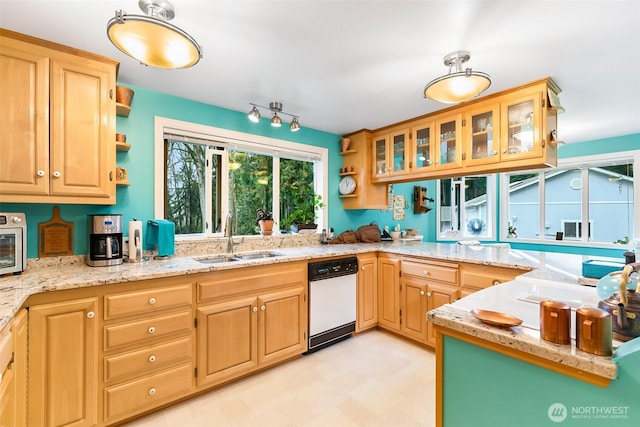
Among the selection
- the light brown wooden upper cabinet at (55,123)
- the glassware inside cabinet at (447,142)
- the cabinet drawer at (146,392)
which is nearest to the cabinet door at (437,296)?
the glassware inside cabinet at (447,142)

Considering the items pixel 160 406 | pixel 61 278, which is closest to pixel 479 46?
pixel 61 278

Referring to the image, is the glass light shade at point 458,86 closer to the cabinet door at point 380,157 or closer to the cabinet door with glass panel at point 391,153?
the cabinet door with glass panel at point 391,153

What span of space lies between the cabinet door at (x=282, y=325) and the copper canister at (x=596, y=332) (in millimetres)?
1953

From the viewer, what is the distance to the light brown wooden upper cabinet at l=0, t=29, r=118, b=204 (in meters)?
1.64

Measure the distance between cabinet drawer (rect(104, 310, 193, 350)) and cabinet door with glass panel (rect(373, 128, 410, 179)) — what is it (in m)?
2.59

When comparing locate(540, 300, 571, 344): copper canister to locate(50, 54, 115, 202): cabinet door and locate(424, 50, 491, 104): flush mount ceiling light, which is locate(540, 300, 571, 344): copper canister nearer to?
locate(424, 50, 491, 104): flush mount ceiling light

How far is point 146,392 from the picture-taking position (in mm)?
1777

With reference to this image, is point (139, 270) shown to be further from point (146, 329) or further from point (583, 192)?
point (583, 192)

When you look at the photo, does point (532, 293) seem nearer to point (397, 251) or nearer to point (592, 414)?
point (592, 414)

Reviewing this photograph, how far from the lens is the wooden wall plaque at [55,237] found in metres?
1.97

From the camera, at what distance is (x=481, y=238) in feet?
16.5

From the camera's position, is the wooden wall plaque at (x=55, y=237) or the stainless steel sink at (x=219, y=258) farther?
the stainless steel sink at (x=219, y=258)

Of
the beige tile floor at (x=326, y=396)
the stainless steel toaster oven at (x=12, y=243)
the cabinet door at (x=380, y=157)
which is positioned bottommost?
the beige tile floor at (x=326, y=396)

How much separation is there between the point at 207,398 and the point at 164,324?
652mm
